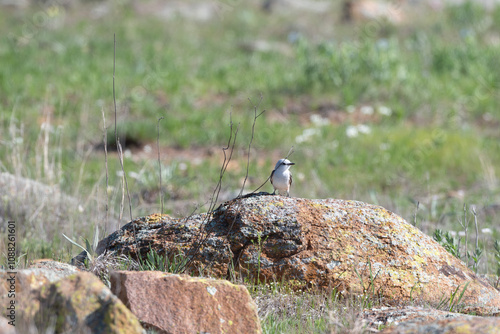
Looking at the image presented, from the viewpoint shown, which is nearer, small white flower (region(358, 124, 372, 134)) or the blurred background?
the blurred background

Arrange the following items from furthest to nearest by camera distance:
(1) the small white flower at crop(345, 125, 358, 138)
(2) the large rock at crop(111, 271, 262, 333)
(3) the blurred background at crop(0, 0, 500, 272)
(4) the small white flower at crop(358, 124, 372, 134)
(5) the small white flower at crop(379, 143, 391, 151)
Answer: (4) the small white flower at crop(358, 124, 372, 134)
(1) the small white flower at crop(345, 125, 358, 138)
(5) the small white flower at crop(379, 143, 391, 151)
(3) the blurred background at crop(0, 0, 500, 272)
(2) the large rock at crop(111, 271, 262, 333)

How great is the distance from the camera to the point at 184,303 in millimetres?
3074

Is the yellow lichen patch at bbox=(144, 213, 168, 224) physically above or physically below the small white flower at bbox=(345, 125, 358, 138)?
above

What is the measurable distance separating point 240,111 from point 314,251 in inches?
282

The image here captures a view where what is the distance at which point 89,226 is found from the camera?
5.41 metres

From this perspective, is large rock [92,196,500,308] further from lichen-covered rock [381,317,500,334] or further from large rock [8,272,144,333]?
large rock [8,272,144,333]

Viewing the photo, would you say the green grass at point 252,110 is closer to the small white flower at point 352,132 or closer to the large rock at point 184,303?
the small white flower at point 352,132

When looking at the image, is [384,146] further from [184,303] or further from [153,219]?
[184,303]

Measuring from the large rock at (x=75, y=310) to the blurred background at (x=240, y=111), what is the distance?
195 cm

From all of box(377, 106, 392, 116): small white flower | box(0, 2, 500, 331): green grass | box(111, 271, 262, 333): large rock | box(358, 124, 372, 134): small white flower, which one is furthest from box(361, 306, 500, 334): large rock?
box(377, 106, 392, 116): small white flower

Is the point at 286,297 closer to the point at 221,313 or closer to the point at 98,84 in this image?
the point at 221,313

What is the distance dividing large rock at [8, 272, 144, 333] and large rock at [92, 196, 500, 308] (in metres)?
1.03

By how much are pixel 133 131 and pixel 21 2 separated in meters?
9.43

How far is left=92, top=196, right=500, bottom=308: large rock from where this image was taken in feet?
12.1
